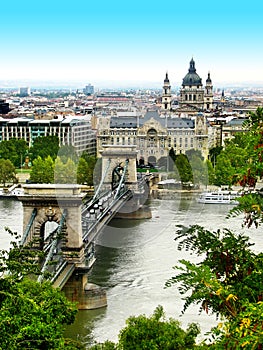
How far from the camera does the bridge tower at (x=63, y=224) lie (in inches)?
388

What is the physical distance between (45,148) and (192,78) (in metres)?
18.9

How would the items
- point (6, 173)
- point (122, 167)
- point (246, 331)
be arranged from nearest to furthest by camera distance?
point (246, 331) → point (122, 167) → point (6, 173)

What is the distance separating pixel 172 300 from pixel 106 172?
10.8 metres

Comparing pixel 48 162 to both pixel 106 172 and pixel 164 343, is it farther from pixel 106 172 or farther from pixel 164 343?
pixel 164 343

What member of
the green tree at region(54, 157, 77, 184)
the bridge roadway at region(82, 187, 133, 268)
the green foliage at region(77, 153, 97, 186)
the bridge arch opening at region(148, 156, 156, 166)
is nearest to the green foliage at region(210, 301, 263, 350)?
the bridge roadway at region(82, 187, 133, 268)

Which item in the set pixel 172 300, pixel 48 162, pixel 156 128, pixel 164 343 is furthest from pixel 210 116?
pixel 164 343

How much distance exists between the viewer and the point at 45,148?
2883cm

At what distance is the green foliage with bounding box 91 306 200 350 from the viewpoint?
5609 mm

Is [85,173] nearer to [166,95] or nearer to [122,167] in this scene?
[122,167]

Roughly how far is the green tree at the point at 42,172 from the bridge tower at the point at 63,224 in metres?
13.3

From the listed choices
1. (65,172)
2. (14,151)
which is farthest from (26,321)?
(14,151)

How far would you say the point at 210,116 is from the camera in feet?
133

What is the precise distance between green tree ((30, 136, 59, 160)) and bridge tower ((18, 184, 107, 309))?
17658 mm

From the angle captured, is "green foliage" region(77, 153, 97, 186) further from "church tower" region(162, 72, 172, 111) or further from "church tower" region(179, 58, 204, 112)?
"church tower" region(179, 58, 204, 112)
